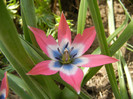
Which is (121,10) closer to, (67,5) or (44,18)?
(67,5)

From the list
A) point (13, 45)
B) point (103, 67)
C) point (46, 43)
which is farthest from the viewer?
point (103, 67)

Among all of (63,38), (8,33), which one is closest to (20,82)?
(63,38)

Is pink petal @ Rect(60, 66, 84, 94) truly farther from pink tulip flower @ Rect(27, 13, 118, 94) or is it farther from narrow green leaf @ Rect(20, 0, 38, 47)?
narrow green leaf @ Rect(20, 0, 38, 47)

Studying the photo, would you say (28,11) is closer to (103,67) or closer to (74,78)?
(74,78)

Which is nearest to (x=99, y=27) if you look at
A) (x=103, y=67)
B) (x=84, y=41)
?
(x=84, y=41)

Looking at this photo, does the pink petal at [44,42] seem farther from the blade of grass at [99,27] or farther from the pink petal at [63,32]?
the blade of grass at [99,27]

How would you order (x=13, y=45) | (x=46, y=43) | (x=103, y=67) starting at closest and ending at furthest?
1. (x=13, y=45)
2. (x=46, y=43)
3. (x=103, y=67)

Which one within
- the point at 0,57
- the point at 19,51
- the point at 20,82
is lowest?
the point at 0,57

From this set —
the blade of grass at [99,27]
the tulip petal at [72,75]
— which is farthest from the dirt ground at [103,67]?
the tulip petal at [72,75]
